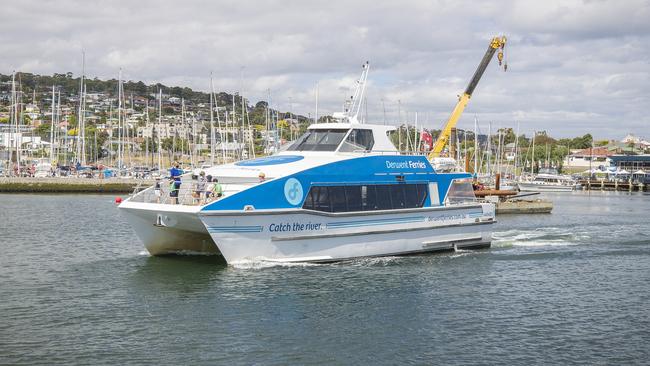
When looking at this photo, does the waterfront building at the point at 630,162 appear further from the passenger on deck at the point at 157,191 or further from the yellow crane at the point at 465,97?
the passenger on deck at the point at 157,191

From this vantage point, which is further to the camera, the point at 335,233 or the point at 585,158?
the point at 585,158

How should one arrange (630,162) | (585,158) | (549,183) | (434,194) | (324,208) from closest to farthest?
(324,208), (434,194), (549,183), (630,162), (585,158)

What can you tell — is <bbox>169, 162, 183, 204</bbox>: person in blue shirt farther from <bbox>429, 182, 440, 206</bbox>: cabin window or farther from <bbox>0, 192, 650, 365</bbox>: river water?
<bbox>429, 182, 440, 206</bbox>: cabin window

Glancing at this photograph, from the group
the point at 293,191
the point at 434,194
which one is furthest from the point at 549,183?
the point at 293,191

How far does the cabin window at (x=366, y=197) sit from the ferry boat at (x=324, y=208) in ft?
0.11

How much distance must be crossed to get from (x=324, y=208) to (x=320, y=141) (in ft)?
11.1

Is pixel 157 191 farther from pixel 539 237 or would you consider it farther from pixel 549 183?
pixel 549 183

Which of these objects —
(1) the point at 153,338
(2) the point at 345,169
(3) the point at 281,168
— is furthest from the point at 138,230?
(1) the point at 153,338

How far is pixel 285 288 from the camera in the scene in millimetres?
18344

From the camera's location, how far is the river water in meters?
13.7

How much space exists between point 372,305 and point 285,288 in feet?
7.86

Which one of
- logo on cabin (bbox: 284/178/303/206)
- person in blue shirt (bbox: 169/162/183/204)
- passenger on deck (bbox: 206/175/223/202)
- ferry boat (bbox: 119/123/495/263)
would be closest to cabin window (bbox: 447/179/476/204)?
ferry boat (bbox: 119/123/495/263)

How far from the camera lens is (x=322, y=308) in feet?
55.2

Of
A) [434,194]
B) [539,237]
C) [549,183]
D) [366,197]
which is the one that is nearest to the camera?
[366,197]
